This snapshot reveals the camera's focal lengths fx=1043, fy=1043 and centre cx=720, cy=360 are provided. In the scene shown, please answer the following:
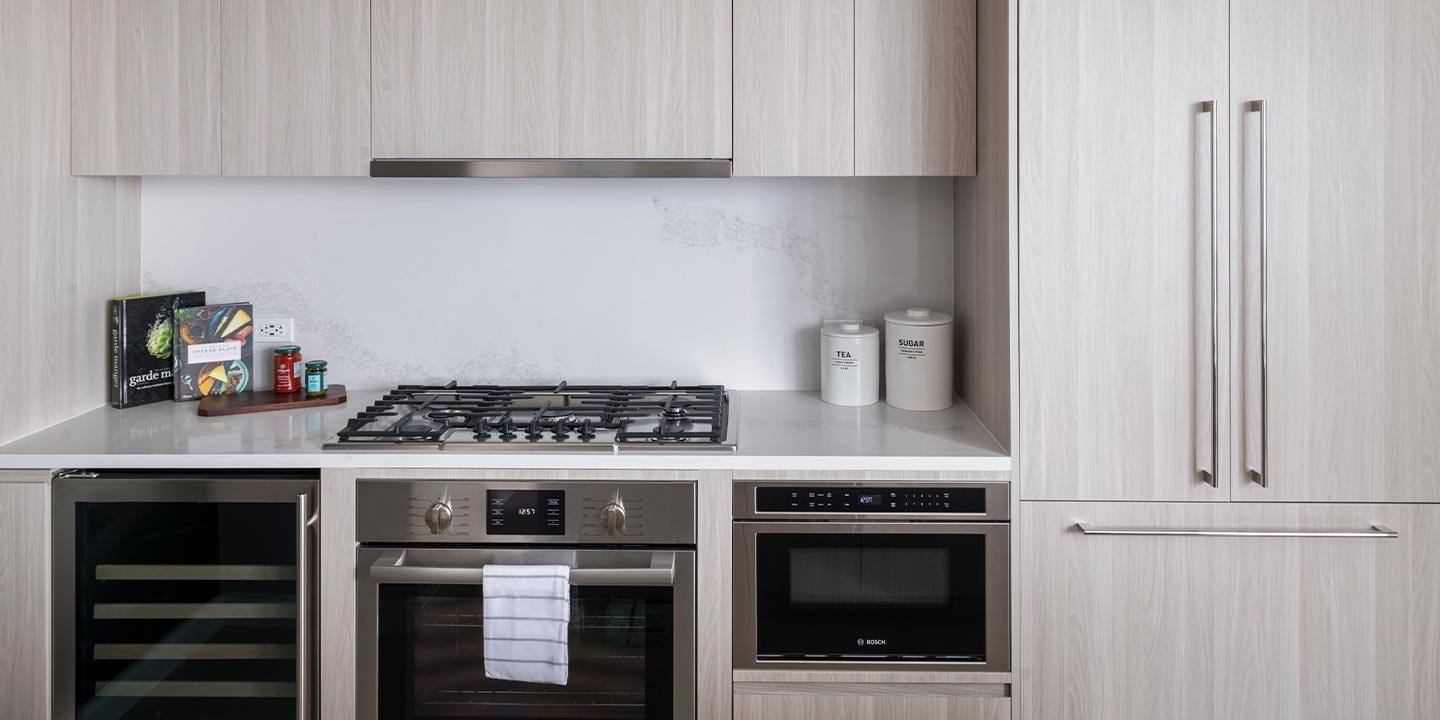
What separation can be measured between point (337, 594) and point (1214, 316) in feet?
5.84

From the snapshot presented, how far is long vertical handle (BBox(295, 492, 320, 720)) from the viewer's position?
6.68 feet

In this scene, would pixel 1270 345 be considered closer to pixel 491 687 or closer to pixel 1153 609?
pixel 1153 609

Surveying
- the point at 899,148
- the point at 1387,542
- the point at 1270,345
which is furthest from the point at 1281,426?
the point at 899,148

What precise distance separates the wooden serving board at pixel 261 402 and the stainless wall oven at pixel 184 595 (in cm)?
36

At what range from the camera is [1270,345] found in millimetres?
1971

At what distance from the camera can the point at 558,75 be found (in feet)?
7.56

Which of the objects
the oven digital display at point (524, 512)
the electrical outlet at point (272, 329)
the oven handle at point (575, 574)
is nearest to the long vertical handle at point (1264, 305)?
the oven handle at point (575, 574)

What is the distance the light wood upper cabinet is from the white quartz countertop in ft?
1.88

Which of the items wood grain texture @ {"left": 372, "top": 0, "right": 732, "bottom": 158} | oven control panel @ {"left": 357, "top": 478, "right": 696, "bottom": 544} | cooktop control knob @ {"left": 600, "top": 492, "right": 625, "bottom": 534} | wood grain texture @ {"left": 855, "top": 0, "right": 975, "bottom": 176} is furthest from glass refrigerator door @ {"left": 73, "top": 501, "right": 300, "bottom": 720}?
wood grain texture @ {"left": 855, "top": 0, "right": 975, "bottom": 176}

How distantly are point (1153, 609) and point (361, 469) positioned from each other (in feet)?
5.15

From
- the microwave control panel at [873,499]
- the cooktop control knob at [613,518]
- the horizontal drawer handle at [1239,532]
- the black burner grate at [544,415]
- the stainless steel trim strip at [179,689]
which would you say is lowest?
the stainless steel trim strip at [179,689]

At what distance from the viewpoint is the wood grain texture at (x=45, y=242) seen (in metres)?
2.10

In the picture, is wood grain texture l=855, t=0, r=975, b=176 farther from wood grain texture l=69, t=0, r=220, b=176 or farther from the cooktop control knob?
wood grain texture l=69, t=0, r=220, b=176

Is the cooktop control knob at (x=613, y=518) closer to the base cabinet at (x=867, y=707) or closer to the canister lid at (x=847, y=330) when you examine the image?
the base cabinet at (x=867, y=707)
